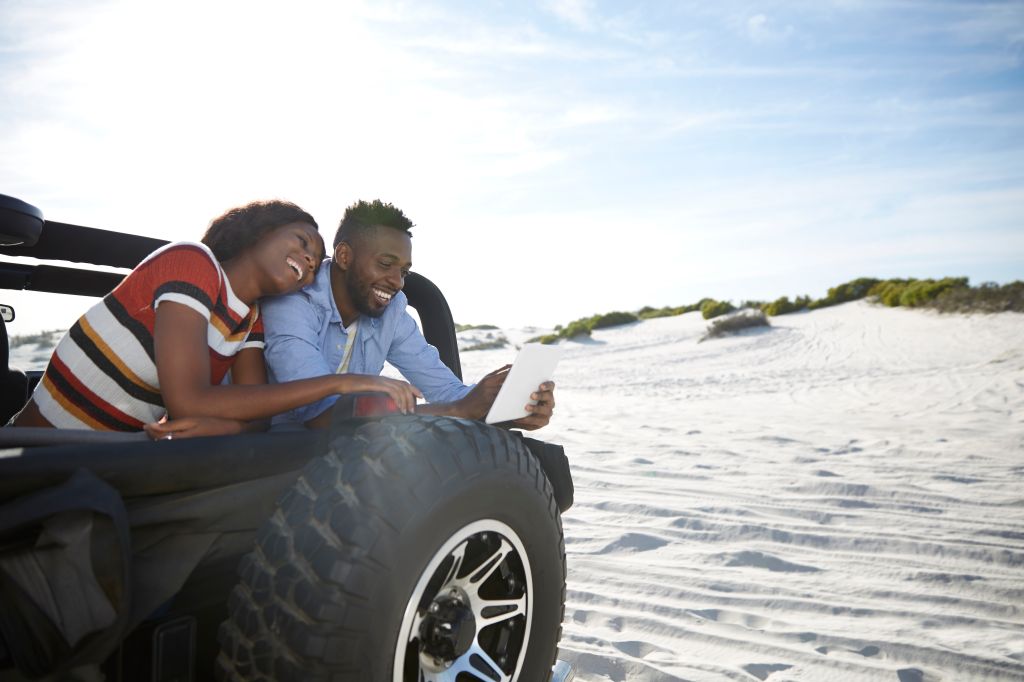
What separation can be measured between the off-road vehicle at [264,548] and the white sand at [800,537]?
1.24 metres

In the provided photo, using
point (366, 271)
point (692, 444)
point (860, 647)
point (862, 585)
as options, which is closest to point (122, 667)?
point (366, 271)

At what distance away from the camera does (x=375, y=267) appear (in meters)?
2.78

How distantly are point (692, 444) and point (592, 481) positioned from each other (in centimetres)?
178

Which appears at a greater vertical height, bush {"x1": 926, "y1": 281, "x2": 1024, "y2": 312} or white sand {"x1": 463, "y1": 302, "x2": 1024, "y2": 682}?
bush {"x1": 926, "y1": 281, "x2": 1024, "y2": 312}

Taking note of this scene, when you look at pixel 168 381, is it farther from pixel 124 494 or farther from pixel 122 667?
pixel 122 667

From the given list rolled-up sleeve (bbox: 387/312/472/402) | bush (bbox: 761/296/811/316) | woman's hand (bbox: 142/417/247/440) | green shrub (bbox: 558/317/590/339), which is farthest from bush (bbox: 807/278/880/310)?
woman's hand (bbox: 142/417/247/440)

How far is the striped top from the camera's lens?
6.18 ft

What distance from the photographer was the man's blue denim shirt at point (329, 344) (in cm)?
244

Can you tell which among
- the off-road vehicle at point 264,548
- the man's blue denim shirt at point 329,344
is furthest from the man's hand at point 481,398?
A: the off-road vehicle at point 264,548

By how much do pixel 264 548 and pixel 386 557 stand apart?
0.77 ft

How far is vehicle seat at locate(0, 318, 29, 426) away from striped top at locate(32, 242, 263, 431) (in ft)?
3.72

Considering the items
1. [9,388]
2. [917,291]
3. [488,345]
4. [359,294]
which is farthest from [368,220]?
[917,291]

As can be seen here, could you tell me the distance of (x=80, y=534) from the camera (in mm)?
1192

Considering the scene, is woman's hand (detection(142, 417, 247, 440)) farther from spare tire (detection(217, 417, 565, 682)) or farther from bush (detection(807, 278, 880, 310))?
bush (detection(807, 278, 880, 310))
